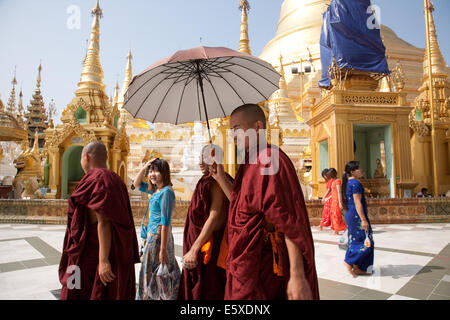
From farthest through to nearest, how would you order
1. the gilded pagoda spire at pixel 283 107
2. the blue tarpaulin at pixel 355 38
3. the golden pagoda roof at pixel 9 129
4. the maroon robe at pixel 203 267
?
the gilded pagoda spire at pixel 283 107, the golden pagoda roof at pixel 9 129, the blue tarpaulin at pixel 355 38, the maroon robe at pixel 203 267

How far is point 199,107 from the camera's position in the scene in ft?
10.8

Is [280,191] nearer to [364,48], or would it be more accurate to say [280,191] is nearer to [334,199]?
[334,199]

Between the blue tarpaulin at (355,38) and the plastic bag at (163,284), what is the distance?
11410mm

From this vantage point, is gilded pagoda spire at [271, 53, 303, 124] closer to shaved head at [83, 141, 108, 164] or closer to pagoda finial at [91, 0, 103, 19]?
pagoda finial at [91, 0, 103, 19]

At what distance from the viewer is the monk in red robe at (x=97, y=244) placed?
2.13 meters

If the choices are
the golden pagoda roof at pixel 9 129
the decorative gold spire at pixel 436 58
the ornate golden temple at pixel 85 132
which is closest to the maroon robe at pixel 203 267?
the ornate golden temple at pixel 85 132

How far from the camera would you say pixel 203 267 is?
7.43 ft

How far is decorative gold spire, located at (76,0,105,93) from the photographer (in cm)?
1448

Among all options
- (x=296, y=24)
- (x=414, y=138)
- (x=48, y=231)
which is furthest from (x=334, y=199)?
(x=296, y=24)

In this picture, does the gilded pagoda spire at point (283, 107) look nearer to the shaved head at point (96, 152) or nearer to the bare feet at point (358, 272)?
the bare feet at point (358, 272)

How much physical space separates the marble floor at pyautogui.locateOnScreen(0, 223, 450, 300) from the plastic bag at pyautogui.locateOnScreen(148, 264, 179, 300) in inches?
53.4

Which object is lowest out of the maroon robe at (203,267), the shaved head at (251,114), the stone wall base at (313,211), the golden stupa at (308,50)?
the stone wall base at (313,211)

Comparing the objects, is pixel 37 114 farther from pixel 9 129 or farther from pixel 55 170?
pixel 55 170

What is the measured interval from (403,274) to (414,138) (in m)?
12.0
